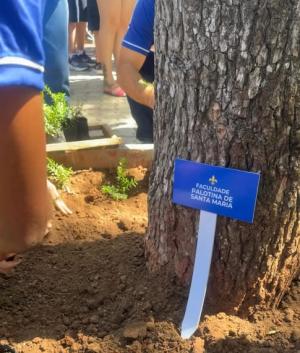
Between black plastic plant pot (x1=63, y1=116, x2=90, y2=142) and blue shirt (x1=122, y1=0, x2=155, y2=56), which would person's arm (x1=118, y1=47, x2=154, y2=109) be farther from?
black plastic plant pot (x1=63, y1=116, x2=90, y2=142)

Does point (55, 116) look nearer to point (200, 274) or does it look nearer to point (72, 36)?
point (200, 274)

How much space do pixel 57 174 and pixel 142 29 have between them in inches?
34.4

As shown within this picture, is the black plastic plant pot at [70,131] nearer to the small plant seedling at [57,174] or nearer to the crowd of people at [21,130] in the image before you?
the small plant seedling at [57,174]

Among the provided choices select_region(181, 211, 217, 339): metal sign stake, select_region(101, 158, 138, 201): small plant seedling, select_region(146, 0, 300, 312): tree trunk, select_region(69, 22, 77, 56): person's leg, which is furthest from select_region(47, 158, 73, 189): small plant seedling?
select_region(69, 22, 77, 56): person's leg

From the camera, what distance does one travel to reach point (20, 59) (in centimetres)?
129

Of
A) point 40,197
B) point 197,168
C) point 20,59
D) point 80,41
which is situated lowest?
point 80,41

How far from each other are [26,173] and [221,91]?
551 mm

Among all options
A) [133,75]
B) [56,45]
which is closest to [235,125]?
[133,75]

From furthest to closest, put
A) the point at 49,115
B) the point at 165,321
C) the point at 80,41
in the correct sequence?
1. the point at 80,41
2. the point at 49,115
3. the point at 165,321

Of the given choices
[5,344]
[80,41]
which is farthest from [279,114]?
[80,41]

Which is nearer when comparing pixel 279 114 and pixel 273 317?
pixel 279 114

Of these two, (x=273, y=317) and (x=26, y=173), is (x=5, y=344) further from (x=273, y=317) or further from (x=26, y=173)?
(x=273, y=317)

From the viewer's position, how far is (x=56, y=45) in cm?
407

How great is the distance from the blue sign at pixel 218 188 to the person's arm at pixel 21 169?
392mm
